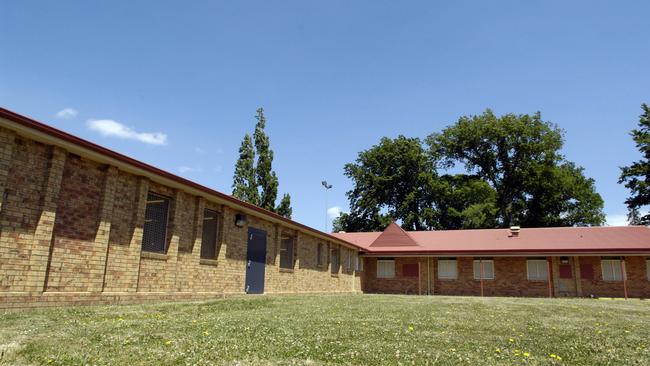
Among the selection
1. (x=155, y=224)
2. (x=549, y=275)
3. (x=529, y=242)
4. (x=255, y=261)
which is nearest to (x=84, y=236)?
(x=155, y=224)

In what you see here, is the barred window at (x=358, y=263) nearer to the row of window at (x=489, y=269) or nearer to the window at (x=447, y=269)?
the row of window at (x=489, y=269)

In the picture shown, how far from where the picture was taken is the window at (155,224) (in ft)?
39.2

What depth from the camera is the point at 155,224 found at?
12.3m

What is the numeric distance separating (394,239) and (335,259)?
7749mm

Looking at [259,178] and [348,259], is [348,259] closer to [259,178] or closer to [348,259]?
[348,259]

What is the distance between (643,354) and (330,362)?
13.6 feet

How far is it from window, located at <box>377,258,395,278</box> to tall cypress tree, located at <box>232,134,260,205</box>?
500 inches

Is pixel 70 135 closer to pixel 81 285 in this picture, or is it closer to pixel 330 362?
pixel 81 285

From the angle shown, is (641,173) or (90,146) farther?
(641,173)

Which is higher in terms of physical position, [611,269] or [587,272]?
[611,269]

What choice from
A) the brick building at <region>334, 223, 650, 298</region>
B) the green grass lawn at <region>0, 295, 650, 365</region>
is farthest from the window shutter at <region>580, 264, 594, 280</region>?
the green grass lawn at <region>0, 295, 650, 365</region>

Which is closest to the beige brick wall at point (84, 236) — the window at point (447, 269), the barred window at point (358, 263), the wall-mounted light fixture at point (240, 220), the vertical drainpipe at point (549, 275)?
the wall-mounted light fixture at point (240, 220)

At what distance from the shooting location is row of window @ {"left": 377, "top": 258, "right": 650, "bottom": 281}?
89.5ft

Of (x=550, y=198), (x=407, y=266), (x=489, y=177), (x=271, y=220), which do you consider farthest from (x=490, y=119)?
(x=271, y=220)
